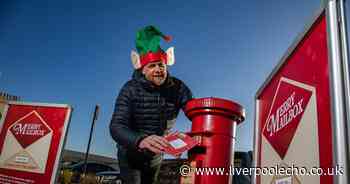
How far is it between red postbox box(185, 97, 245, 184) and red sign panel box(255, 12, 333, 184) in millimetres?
579

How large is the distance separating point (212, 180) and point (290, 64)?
1004 mm

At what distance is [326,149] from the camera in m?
0.77

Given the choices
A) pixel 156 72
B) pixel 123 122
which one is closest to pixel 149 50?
pixel 156 72

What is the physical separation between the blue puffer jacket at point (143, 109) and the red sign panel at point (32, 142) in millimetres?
643

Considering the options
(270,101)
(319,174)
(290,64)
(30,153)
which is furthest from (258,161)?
(30,153)

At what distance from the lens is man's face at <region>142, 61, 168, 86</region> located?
8.87 feet

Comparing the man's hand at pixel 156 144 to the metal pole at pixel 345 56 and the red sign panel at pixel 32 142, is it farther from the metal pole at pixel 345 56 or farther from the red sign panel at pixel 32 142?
the metal pole at pixel 345 56

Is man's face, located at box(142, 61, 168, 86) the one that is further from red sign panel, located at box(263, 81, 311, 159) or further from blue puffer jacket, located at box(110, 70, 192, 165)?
red sign panel, located at box(263, 81, 311, 159)

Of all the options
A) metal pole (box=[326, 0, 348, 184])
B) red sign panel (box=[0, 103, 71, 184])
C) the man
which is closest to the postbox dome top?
the man

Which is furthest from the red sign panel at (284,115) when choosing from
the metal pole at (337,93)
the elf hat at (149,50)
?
the elf hat at (149,50)

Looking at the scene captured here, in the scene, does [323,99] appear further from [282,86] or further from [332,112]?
[282,86]

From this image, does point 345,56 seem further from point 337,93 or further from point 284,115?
point 284,115

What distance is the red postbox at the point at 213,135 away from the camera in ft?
6.24

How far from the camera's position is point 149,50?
2.89 m
